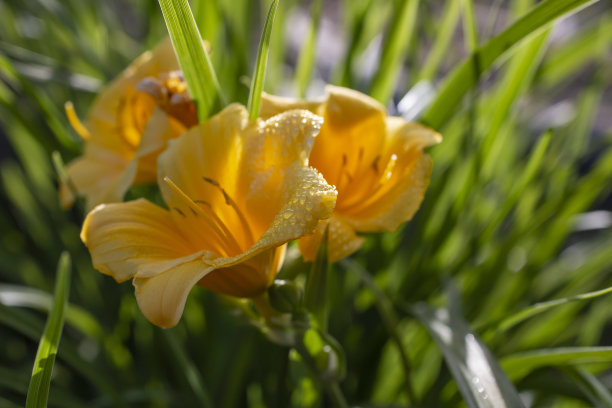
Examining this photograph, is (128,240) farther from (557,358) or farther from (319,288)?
(557,358)

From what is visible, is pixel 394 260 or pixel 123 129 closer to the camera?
pixel 123 129

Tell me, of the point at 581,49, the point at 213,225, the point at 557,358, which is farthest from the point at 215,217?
the point at 581,49

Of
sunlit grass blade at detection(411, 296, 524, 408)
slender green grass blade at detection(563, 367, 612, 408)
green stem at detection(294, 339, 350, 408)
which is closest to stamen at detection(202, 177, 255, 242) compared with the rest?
green stem at detection(294, 339, 350, 408)

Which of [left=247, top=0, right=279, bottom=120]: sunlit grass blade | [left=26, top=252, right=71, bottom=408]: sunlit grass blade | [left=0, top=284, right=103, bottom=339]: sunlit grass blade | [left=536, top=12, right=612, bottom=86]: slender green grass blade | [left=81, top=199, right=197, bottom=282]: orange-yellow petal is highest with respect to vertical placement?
[left=536, top=12, right=612, bottom=86]: slender green grass blade

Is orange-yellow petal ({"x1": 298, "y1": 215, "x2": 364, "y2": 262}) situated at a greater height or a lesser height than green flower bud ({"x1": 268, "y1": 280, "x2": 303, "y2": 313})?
greater

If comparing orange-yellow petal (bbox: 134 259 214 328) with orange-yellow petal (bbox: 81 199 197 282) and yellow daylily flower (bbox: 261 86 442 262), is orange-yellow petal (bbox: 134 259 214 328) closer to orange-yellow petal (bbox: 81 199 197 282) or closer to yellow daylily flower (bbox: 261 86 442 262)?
orange-yellow petal (bbox: 81 199 197 282)

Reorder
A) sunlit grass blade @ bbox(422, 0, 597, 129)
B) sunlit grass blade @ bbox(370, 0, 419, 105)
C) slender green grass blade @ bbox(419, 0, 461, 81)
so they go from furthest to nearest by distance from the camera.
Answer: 1. slender green grass blade @ bbox(419, 0, 461, 81)
2. sunlit grass blade @ bbox(370, 0, 419, 105)
3. sunlit grass blade @ bbox(422, 0, 597, 129)

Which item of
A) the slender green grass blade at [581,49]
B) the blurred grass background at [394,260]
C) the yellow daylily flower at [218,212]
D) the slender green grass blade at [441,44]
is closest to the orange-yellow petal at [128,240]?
the yellow daylily flower at [218,212]
